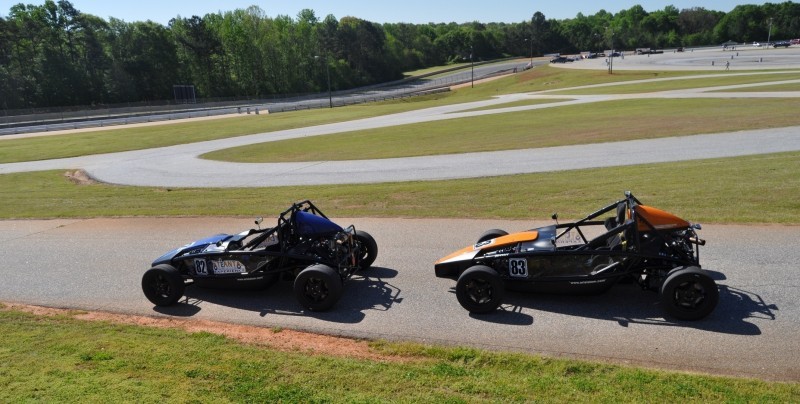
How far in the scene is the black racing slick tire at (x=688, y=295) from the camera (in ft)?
21.8

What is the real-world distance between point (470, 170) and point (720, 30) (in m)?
148

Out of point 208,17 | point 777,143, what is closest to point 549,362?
point 777,143

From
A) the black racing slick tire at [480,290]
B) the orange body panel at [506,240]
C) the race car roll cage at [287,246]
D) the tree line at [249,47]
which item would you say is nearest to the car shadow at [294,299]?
the race car roll cage at [287,246]

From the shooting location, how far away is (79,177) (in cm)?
2436

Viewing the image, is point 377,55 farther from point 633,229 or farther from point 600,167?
point 633,229

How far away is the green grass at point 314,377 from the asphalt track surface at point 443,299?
442 millimetres

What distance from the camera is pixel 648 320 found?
22.6ft

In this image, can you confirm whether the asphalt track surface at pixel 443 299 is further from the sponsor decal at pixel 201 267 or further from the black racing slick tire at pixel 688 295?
the sponsor decal at pixel 201 267

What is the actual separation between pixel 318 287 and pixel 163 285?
2.63 meters

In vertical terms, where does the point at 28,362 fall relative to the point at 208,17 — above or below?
below

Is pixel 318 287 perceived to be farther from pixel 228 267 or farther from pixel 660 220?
pixel 660 220

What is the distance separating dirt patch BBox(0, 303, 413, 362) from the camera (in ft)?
22.0

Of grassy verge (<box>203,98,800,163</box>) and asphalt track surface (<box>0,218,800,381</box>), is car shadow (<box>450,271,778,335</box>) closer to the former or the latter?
asphalt track surface (<box>0,218,800,381</box>)

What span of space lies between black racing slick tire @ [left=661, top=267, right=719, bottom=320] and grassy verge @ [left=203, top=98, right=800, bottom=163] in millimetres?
17260
